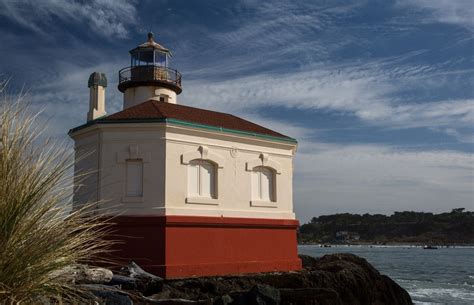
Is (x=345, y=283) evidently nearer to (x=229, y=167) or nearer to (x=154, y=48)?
(x=229, y=167)

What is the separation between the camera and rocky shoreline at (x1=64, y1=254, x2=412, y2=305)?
500 inches

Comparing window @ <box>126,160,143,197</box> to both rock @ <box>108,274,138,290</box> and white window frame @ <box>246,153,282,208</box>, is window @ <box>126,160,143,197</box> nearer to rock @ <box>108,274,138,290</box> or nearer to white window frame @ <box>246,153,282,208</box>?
rock @ <box>108,274,138,290</box>

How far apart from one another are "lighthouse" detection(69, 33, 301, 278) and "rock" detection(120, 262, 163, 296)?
1.73 ft

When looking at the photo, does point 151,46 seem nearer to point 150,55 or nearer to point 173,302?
point 150,55

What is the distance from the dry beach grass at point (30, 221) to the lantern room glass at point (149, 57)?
704 inches

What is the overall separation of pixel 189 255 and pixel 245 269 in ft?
6.64

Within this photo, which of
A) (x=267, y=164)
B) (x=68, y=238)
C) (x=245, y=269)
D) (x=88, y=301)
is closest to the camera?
(x=68, y=238)

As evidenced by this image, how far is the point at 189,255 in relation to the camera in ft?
50.4

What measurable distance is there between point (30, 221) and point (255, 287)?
31.7 ft

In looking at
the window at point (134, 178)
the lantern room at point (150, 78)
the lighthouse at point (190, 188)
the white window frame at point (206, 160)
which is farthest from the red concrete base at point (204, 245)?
the lantern room at point (150, 78)

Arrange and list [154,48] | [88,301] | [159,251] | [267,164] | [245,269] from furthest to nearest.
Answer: [154,48]
[267,164]
[245,269]
[159,251]
[88,301]

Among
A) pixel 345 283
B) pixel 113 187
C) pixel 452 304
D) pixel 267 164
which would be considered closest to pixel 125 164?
pixel 113 187

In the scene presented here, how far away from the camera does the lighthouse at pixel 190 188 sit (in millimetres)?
15078

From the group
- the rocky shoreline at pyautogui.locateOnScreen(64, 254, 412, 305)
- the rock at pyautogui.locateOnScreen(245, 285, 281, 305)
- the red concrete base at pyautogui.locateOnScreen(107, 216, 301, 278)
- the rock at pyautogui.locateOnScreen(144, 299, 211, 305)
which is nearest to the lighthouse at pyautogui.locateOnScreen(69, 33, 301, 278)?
the red concrete base at pyautogui.locateOnScreen(107, 216, 301, 278)
